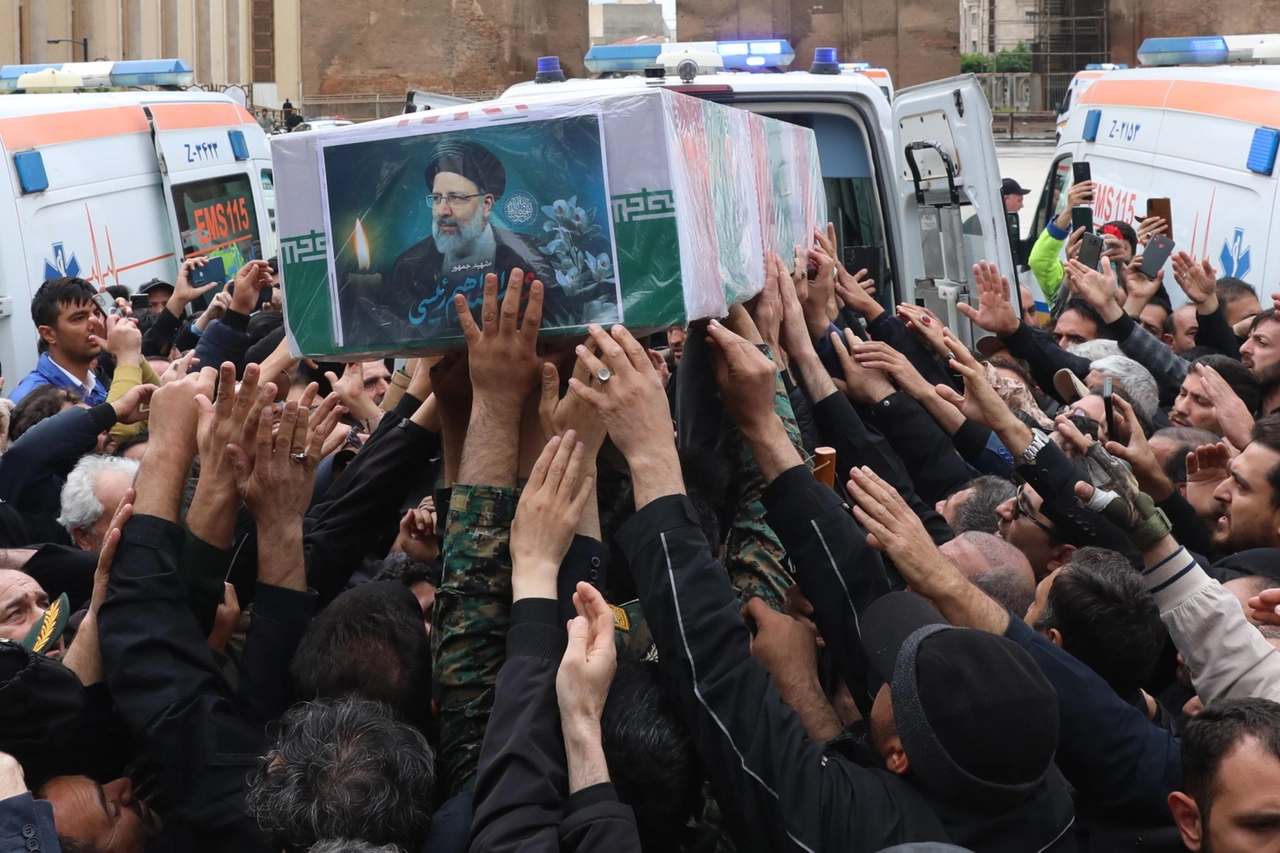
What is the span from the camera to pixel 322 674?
2.54 m

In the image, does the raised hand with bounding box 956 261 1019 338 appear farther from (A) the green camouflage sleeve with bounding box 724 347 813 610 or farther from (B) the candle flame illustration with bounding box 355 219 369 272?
(B) the candle flame illustration with bounding box 355 219 369 272

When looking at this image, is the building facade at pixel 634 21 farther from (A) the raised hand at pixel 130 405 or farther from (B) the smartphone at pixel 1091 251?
(A) the raised hand at pixel 130 405

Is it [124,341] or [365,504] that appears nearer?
[365,504]

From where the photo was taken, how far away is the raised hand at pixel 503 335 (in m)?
2.45

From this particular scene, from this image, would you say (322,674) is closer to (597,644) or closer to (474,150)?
(597,644)

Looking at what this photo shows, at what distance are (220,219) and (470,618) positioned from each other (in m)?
7.75

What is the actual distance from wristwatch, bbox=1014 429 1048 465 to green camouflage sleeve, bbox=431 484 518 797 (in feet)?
4.27

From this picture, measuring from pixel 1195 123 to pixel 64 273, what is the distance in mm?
6542

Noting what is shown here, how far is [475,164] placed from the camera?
254cm

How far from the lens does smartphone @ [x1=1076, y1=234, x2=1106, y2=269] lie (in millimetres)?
6500

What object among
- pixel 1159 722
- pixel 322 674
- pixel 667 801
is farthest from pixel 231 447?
pixel 1159 722

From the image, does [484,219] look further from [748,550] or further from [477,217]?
[748,550]

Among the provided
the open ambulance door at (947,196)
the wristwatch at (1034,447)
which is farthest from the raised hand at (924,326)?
the open ambulance door at (947,196)

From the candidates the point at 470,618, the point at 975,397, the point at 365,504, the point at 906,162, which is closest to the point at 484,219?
the point at 470,618
